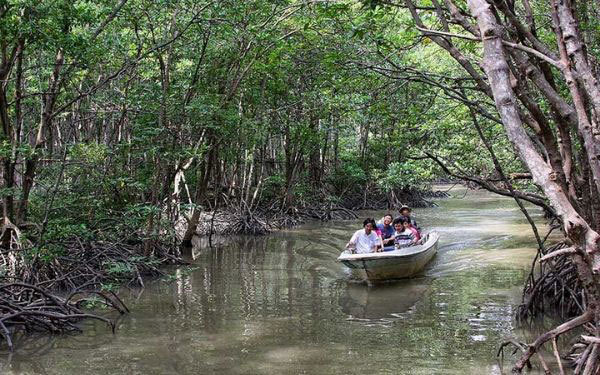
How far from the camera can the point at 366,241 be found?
11.7 m

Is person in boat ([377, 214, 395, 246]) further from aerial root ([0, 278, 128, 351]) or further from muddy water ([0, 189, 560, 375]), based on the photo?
aerial root ([0, 278, 128, 351])

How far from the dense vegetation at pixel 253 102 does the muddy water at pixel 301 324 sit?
3.85 ft

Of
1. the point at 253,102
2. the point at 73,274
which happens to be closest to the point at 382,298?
the point at 73,274

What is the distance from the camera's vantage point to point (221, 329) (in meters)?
8.11

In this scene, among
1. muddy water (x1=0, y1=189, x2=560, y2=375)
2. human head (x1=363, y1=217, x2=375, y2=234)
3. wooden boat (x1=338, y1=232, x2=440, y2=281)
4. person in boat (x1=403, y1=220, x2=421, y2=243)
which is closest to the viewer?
muddy water (x1=0, y1=189, x2=560, y2=375)

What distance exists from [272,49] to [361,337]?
839 cm

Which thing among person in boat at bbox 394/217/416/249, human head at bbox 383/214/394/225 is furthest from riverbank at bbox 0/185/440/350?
person in boat at bbox 394/217/416/249

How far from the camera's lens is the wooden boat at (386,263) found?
10.8 meters

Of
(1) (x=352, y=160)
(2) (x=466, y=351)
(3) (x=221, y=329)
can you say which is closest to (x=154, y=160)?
(3) (x=221, y=329)

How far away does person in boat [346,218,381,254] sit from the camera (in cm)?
1162

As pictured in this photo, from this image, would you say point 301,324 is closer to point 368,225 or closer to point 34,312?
point 34,312

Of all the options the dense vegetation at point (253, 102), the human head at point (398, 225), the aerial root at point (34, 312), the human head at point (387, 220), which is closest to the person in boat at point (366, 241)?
the human head at point (387, 220)

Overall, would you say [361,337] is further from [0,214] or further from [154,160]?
[154,160]

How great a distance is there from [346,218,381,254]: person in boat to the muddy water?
0.70m
